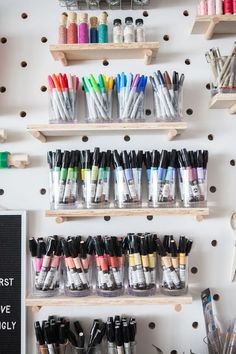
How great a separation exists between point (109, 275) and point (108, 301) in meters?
0.06

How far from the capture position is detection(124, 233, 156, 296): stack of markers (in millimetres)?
1046

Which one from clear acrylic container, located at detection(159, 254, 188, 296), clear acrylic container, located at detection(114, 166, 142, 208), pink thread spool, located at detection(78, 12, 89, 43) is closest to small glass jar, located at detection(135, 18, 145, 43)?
pink thread spool, located at detection(78, 12, 89, 43)

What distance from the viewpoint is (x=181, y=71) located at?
1.15 metres

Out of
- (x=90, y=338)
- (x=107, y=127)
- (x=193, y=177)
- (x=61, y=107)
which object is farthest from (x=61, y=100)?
(x=90, y=338)

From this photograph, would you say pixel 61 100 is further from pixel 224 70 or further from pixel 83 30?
pixel 224 70

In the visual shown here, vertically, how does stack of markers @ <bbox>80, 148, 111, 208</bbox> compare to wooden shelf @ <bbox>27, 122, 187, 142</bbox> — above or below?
below

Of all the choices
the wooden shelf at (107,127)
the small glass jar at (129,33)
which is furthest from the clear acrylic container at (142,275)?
the small glass jar at (129,33)

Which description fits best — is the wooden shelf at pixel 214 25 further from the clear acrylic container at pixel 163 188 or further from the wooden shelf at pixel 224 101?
the clear acrylic container at pixel 163 188

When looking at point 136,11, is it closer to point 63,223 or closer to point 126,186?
point 126,186

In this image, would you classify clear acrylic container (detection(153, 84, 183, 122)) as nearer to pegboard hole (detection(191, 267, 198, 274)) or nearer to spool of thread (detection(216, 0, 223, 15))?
spool of thread (detection(216, 0, 223, 15))

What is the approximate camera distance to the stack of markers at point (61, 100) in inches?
41.6

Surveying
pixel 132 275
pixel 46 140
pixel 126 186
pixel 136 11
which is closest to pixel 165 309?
pixel 132 275

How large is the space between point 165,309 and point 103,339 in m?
0.18

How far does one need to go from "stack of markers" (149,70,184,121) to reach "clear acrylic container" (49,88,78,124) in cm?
22
